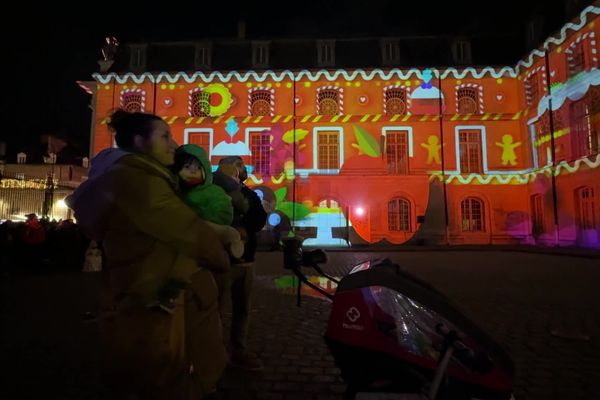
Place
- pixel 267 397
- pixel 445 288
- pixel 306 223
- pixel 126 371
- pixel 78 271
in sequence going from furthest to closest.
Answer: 1. pixel 306 223
2. pixel 78 271
3. pixel 445 288
4. pixel 267 397
5. pixel 126 371

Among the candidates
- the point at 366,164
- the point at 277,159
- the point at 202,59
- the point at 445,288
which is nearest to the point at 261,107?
the point at 277,159

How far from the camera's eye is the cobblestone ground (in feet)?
9.78

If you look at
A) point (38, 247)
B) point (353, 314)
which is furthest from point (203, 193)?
point (38, 247)

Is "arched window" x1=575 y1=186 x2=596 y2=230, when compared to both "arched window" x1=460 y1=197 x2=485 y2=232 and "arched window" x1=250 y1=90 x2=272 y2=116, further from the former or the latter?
"arched window" x1=250 y1=90 x2=272 y2=116

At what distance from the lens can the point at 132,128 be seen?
168cm

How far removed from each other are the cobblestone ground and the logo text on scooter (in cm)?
116

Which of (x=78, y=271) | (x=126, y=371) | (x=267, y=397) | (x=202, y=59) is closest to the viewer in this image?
(x=126, y=371)

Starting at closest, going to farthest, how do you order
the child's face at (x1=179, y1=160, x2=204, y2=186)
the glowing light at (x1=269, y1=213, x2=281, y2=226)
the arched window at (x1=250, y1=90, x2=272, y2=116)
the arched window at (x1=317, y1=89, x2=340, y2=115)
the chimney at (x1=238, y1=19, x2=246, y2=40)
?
the child's face at (x1=179, y1=160, x2=204, y2=186)
the glowing light at (x1=269, y1=213, x2=281, y2=226)
the arched window at (x1=317, y1=89, x2=340, y2=115)
the arched window at (x1=250, y1=90, x2=272, y2=116)
the chimney at (x1=238, y1=19, x2=246, y2=40)

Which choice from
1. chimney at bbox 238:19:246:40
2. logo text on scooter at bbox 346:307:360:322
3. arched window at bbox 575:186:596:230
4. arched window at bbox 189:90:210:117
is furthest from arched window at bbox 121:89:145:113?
logo text on scooter at bbox 346:307:360:322

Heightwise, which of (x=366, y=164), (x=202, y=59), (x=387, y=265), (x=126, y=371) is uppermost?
(x=202, y=59)

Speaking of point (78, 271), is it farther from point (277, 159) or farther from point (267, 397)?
point (277, 159)

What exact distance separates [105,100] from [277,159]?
10230mm

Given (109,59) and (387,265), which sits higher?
(109,59)

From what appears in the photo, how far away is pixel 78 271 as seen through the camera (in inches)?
403
